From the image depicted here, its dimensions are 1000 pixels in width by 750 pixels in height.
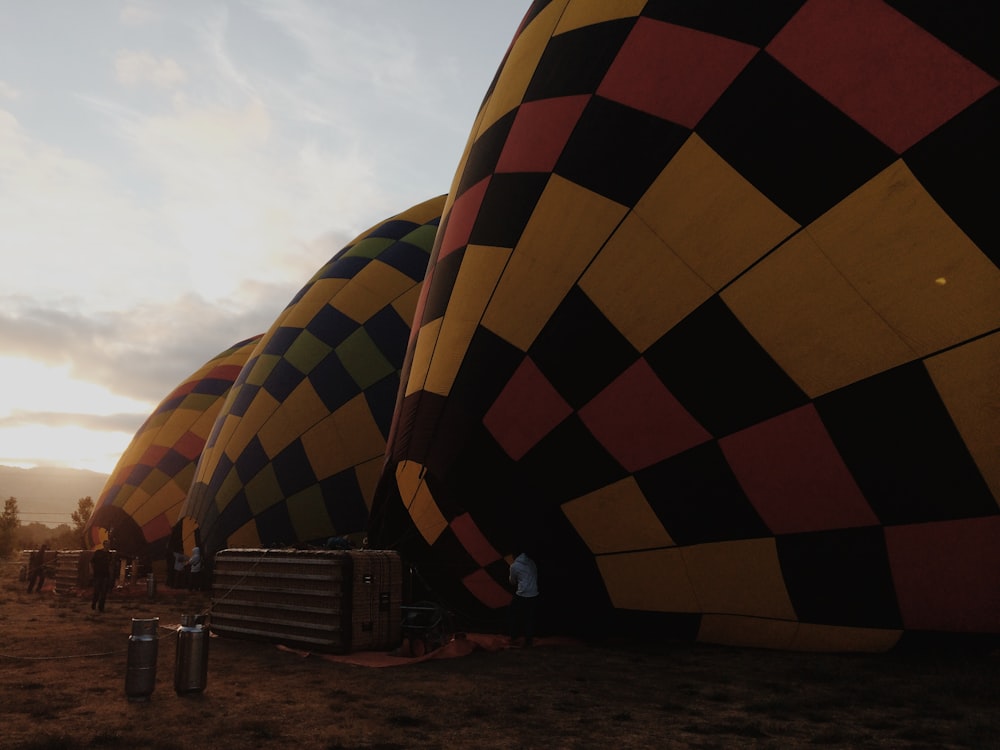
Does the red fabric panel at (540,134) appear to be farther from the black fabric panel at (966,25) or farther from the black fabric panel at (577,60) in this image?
the black fabric panel at (966,25)

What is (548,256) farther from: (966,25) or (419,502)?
(966,25)

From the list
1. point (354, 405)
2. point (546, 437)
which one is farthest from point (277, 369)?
point (546, 437)

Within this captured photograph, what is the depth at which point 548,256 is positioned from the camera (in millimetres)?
5957

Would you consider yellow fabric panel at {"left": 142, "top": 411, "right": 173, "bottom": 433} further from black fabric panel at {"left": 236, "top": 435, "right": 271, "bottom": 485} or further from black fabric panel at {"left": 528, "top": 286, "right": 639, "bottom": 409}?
black fabric panel at {"left": 528, "top": 286, "right": 639, "bottom": 409}

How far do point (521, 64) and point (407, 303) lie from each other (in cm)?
510

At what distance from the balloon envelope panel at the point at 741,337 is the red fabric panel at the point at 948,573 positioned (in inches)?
0.5

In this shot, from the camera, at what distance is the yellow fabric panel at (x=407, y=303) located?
450 inches

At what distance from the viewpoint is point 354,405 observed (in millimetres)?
10531

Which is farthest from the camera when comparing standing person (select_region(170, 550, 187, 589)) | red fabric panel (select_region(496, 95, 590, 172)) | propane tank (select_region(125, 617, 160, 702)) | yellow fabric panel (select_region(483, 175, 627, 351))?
standing person (select_region(170, 550, 187, 589))

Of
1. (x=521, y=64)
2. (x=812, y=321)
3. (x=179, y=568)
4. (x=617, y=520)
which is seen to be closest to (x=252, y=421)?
(x=179, y=568)

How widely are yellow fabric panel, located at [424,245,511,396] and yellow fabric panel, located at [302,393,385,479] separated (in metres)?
3.69

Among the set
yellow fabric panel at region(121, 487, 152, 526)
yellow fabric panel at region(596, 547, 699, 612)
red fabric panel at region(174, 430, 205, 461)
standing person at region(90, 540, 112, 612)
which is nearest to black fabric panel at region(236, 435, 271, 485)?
standing person at region(90, 540, 112, 612)

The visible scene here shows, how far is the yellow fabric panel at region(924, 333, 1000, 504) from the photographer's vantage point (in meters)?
4.51

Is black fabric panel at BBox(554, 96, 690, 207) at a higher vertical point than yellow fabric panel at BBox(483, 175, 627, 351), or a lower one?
higher
